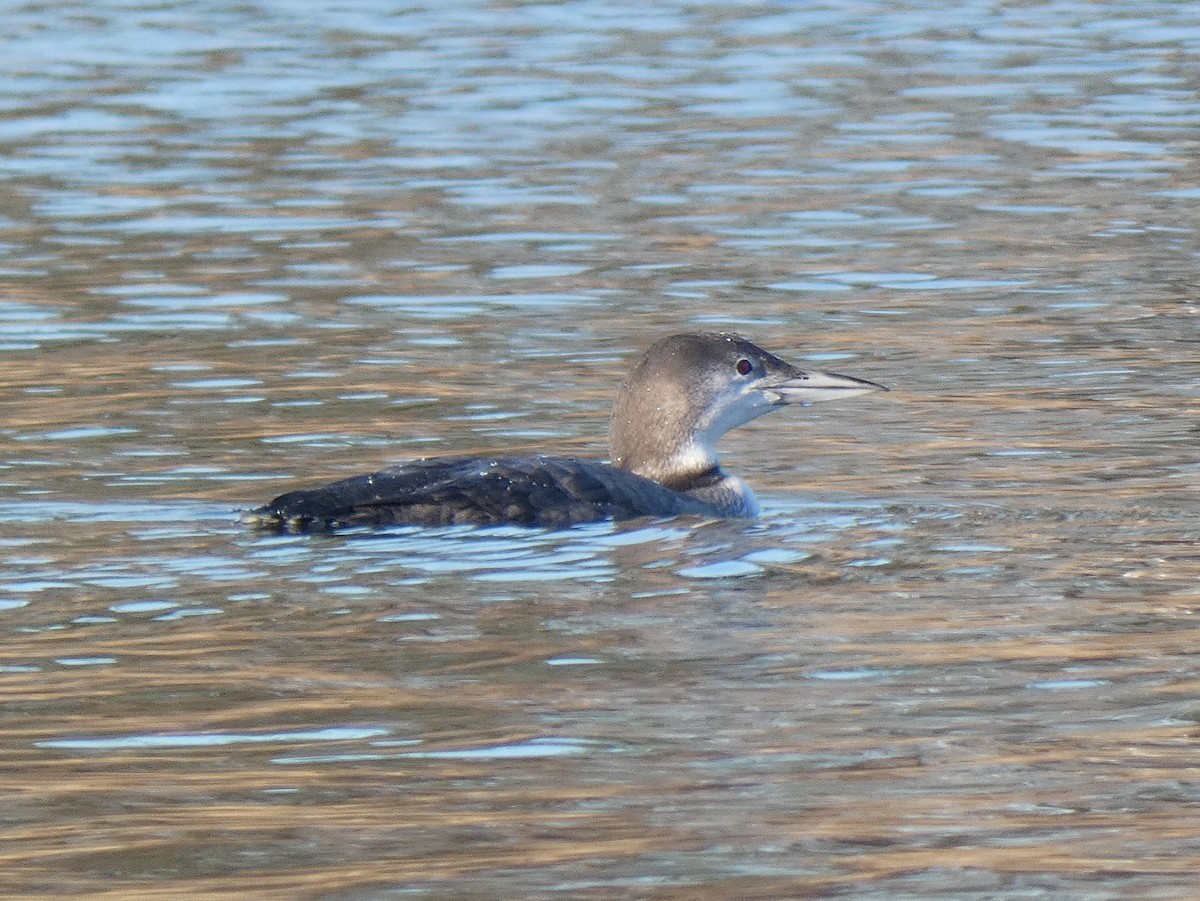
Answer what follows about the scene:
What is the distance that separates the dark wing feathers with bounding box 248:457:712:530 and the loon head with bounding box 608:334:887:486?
2.77 ft

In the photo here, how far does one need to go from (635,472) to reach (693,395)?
338 mm

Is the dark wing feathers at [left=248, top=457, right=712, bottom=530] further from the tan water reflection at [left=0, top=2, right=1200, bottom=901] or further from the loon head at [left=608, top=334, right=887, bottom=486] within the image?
the loon head at [left=608, top=334, right=887, bottom=486]

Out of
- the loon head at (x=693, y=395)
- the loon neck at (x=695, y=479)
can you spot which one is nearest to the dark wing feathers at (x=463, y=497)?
the loon neck at (x=695, y=479)

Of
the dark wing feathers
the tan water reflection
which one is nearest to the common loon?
the dark wing feathers

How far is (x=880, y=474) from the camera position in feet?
28.7

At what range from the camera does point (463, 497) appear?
7.88 meters

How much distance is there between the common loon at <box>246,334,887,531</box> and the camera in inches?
308

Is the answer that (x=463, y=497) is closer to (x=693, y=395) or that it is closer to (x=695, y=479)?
(x=695, y=479)

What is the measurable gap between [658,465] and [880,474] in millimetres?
782

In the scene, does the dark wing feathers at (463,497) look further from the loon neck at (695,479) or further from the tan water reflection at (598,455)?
the loon neck at (695,479)

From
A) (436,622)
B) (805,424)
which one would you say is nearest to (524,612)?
(436,622)

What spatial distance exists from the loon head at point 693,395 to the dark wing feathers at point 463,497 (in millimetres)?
844

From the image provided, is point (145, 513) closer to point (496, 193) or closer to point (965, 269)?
point (965, 269)

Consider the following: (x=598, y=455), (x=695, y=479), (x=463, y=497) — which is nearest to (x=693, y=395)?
(x=695, y=479)
